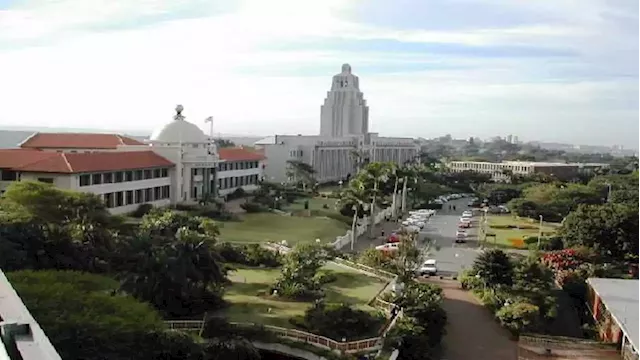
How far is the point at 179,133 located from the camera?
5862cm

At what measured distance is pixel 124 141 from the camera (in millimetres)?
63125

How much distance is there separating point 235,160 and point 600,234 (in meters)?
37.6

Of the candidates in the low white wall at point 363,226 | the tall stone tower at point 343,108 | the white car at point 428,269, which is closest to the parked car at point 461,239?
the low white wall at point 363,226

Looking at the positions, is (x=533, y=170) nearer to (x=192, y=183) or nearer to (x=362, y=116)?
(x=362, y=116)

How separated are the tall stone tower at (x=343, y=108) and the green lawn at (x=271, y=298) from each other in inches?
3015

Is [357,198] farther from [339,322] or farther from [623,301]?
[339,322]

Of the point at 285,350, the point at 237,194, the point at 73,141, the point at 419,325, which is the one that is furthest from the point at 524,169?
the point at 285,350

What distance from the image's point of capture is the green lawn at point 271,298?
26469 millimetres

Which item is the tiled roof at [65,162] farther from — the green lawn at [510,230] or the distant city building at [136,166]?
the green lawn at [510,230]

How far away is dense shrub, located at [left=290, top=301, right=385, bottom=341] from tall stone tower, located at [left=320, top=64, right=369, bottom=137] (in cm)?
8489

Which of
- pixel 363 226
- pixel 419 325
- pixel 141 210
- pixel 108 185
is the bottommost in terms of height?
pixel 363 226

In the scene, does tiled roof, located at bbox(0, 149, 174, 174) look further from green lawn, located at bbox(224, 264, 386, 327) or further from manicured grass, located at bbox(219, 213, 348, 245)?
green lawn, located at bbox(224, 264, 386, 327)

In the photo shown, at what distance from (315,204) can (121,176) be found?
2321cm

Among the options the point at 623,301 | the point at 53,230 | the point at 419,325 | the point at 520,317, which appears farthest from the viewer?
the point at 53,230
